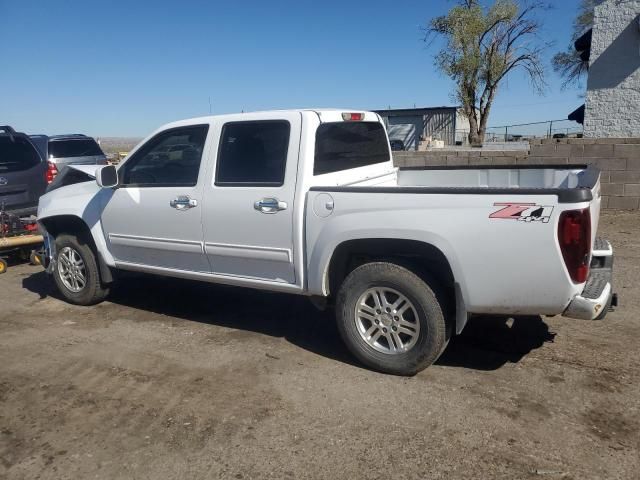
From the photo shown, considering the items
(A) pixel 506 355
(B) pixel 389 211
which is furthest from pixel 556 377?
(B) pixel 389 211

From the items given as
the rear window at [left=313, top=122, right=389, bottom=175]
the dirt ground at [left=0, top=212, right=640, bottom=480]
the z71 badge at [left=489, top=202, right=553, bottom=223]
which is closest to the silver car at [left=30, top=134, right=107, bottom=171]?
the dirt ground at [left=0, top=212, right=640, bottom=480]

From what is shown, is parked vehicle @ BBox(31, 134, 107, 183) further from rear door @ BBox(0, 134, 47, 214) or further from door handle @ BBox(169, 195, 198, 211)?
door handle @ BBox(169, 195, 198, 211)

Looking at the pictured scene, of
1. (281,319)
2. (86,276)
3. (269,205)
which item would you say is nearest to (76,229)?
(86,276)

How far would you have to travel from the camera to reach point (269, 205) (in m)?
4.28

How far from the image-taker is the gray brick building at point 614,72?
50.3 ft

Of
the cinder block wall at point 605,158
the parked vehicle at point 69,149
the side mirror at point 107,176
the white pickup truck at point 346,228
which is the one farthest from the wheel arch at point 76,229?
the parked vehicle at point 69,149

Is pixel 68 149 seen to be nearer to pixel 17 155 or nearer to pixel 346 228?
pixel 17 155

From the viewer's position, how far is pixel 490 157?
34.5ft

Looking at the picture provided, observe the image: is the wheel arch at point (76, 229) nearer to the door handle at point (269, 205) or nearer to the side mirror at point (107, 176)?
the side mirror at point (107, 176)

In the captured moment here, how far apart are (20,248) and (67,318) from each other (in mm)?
2802

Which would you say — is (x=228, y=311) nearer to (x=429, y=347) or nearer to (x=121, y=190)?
(x=121, y=190)

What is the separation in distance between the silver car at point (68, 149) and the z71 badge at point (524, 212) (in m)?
11.4

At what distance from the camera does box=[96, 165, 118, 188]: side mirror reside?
198 inches

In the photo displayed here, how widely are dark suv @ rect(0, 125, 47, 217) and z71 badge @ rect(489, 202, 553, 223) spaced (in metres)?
7.18
